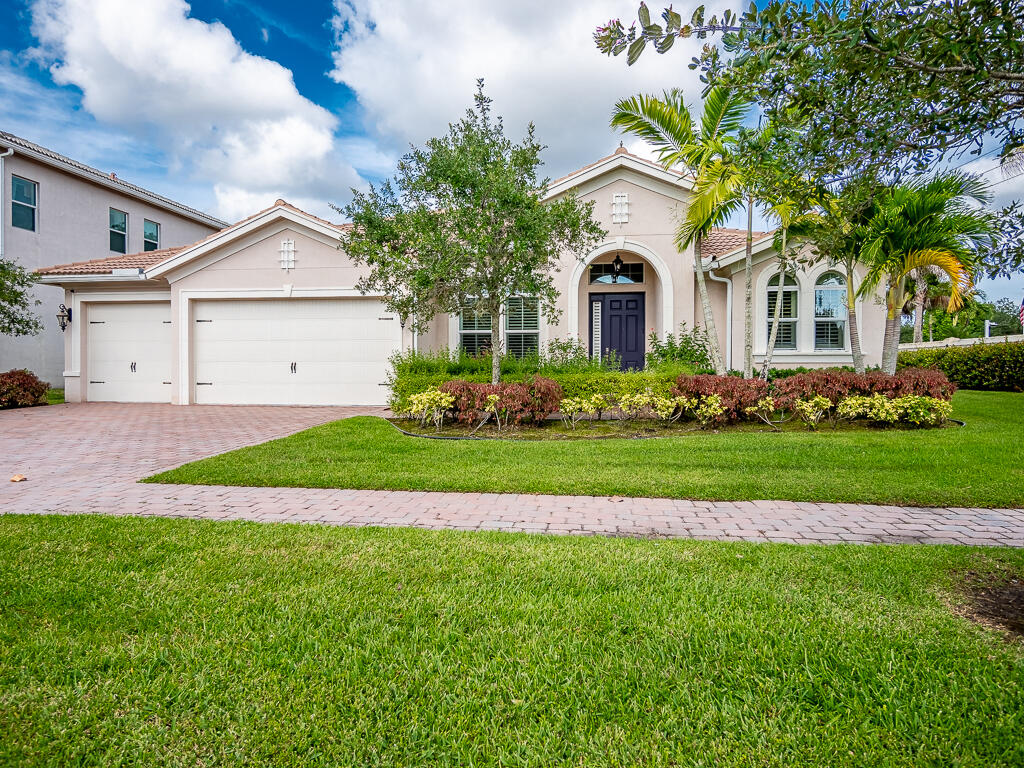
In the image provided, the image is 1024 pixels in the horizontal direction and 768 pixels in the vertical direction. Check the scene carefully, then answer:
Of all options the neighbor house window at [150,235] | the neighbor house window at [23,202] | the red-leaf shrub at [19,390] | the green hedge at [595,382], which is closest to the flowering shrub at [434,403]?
the green hedge at [595,382]

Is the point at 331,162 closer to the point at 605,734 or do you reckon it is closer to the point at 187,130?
the point at 187,130

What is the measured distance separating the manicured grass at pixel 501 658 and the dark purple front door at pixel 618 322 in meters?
10.2

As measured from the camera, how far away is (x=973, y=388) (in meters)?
14.9

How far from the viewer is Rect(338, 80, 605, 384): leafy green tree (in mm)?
8727

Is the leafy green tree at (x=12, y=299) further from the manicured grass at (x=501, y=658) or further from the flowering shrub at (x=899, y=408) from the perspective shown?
the flowering shrub at (x=899, y=408)

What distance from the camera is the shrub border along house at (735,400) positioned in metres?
8.86

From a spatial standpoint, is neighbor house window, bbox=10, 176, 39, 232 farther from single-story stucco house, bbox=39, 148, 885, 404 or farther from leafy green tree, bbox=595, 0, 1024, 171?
leafy green tree, bbox=595, 0, 1024, 171

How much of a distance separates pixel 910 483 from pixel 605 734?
5118mm

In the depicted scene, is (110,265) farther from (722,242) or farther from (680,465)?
(722,242)

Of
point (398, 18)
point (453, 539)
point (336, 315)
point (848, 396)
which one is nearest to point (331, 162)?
point (336, 315)

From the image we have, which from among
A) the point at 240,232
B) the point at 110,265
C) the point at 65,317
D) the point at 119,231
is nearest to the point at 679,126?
the point at 240,232

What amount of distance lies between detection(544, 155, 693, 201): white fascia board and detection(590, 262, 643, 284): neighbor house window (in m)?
2.10

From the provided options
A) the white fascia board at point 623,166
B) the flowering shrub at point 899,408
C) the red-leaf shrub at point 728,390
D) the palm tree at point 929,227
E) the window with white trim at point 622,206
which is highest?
the white fascia board at point 623,166

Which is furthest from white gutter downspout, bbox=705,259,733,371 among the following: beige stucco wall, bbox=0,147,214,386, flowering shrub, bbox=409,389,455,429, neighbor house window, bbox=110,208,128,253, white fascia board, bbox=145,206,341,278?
neighbor house window, bbox=110,208,128,253
